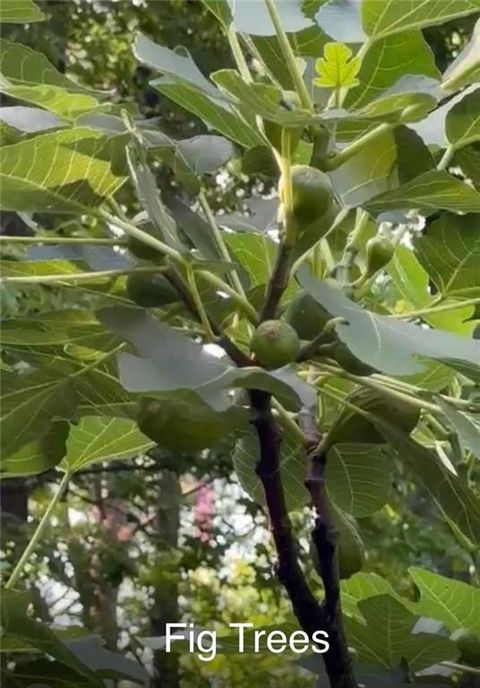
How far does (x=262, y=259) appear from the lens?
0.48 m

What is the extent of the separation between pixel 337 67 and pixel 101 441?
0.25m

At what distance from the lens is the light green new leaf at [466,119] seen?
417 mm

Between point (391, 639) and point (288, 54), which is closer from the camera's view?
point (288, 54)

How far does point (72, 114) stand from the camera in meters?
0.39

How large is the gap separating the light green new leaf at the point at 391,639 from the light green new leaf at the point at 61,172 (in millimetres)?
203

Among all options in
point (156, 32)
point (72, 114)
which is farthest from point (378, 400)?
point (156, 32)

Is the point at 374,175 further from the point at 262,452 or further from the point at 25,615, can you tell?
the point at 25,615

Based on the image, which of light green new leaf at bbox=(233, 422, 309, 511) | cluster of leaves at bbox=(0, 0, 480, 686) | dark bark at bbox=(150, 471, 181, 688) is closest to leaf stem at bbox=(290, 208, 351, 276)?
cluster of leaves at bbox=(0, 0, 480, 686)

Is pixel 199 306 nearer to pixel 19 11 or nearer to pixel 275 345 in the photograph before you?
pixel 275 345

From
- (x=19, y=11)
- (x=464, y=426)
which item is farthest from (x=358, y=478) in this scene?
(x=19, y=11)

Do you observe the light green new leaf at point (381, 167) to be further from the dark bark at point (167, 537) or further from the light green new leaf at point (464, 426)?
the dark bark at point (167, 537)

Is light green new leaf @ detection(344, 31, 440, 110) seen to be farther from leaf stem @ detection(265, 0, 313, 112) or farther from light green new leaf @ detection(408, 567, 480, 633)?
light green new leaf @ detection(408, 567, 480, 633)

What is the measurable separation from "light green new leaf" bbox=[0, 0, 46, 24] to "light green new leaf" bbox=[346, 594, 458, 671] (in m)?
0.28

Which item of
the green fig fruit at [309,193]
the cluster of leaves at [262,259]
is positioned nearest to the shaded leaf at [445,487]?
the cluster of leaves at [262,259]
